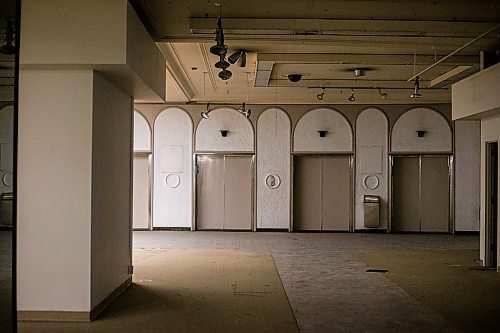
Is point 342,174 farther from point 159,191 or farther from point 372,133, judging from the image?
point 159,191

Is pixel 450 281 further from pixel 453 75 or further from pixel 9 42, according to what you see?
pixel 9 42

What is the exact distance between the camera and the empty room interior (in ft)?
19.2

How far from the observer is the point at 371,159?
15188 millimetres

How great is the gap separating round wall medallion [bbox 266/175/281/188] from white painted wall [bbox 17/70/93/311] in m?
9.58

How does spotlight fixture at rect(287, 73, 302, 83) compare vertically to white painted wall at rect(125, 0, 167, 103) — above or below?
above

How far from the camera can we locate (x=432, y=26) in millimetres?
7289

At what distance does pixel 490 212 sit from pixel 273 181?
667 cm

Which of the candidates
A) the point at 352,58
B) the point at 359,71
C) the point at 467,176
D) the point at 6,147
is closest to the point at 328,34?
the point at 352,58

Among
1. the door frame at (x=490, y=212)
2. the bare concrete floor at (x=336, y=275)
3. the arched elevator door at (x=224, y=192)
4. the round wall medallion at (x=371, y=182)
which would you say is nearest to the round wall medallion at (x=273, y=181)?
the arched elevator door at (x=224, y=192)

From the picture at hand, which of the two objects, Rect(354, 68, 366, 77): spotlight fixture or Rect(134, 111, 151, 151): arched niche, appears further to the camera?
Rect(134, 111, 151, 151): arched niche

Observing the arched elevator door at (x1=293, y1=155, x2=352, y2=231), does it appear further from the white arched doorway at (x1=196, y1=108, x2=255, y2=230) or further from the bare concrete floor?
the white arched doorway at (x1=196, y1=108, x2=255, y2=230)

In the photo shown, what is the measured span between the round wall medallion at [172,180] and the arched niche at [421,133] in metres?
5.38

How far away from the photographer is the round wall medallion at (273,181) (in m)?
15.3

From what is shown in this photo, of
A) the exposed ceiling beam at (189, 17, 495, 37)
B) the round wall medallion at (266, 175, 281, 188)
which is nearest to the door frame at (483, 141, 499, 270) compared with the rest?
the exposed ceiling beam at (189, 17, 495, 37)
